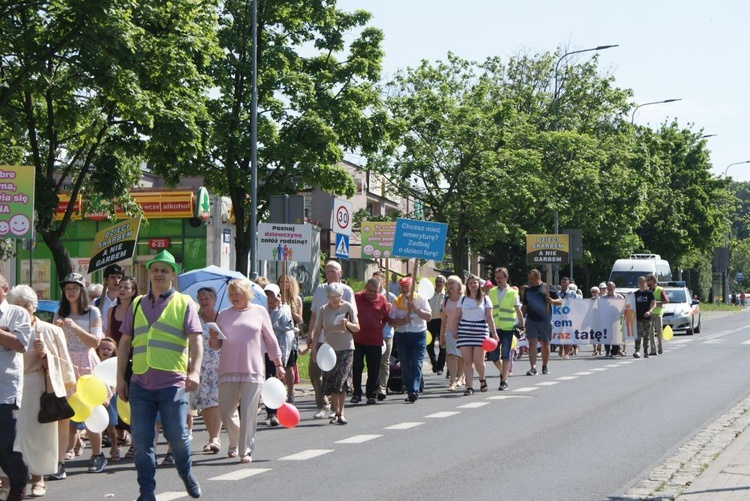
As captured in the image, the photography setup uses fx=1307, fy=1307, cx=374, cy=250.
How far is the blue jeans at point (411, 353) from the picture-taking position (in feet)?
59.0

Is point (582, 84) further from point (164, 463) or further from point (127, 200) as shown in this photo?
point (164, 463)

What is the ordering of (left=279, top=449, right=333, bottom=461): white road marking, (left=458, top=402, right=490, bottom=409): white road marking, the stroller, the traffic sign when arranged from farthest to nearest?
the traffic sign
the stroller
(left=458, top=402, right=490, bottom=409): white road marking
(left=279, top=449, right=333, bottom=461): white road marking

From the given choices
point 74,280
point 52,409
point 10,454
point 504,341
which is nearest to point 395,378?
point 504,341

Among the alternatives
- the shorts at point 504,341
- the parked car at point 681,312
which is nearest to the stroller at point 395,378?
the shorts at point 504,341

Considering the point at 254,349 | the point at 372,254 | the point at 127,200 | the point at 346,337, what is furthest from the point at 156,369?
the point at 372,254

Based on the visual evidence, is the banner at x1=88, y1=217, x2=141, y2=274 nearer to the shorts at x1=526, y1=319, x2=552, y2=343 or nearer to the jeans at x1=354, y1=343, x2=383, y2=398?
the jeans at x1=354, y1=343, x2=383, y2=398

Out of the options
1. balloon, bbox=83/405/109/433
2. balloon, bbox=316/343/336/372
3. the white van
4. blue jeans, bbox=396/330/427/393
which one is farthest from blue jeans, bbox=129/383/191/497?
the white van

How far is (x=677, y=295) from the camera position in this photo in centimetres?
4519

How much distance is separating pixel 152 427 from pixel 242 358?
2931 millimetres

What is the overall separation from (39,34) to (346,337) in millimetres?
12064

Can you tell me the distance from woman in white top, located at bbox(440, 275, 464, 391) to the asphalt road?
38 cm

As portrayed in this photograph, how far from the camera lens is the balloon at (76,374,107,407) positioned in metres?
10.5

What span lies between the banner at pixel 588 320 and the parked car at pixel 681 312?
13399 millimetres

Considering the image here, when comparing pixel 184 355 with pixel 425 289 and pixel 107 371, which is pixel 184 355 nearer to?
pixel 107 371
